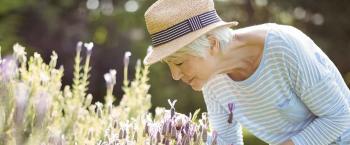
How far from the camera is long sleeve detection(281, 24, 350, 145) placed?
2662 mm

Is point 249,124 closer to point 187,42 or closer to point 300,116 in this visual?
point 300,116

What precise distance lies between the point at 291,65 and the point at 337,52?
8.16 meters

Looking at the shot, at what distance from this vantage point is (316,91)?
268cm

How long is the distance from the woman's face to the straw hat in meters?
0.06

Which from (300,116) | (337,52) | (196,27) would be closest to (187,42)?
(196,27)

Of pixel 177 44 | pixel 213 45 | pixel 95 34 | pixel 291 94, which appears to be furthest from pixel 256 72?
pixel 95 34

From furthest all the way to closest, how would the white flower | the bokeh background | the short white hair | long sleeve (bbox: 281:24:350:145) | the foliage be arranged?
the bokeh background → the white flower → long sleeve (bbox: 281:24:350:145) → the short white hair → the foliage

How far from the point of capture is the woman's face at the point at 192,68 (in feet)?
8.28

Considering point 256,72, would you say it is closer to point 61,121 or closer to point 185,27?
point 185,27

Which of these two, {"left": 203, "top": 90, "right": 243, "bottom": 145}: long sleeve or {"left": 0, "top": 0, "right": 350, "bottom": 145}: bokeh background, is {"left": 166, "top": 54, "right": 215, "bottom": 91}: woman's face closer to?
{"left": 203, "top": 90, "right": 243, "bottom": 145}: long sleeve

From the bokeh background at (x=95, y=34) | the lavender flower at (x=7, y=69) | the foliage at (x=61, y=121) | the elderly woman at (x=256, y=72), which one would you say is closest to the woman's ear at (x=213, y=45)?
the elderly woman at (x=256, y=72)

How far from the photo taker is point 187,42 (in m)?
2.47

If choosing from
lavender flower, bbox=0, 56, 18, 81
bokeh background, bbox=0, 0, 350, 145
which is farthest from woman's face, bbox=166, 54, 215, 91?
bokeh background, bbox=0, 0, 350, 145

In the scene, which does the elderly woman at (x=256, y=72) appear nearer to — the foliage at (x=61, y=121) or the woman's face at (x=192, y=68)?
the woman's face at (x=192, y=68)
